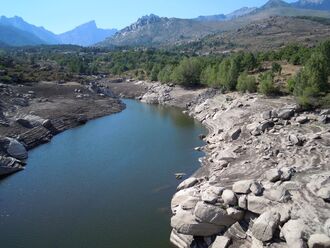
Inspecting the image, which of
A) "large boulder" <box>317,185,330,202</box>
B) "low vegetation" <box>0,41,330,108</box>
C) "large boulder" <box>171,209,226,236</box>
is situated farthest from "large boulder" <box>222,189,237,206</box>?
"low vegetation" <box>0,41,330,108</box>

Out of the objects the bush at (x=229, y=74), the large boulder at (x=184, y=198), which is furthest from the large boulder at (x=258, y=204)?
the bush at (x=229, y=74)

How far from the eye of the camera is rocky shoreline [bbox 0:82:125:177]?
51.2 m

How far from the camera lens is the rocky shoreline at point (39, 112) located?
51156 millimetres

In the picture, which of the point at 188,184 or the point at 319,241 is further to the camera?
the point at 188,184

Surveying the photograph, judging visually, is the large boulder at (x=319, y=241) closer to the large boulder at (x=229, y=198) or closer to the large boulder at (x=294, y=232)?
the large boulder at (x=294, y=232)

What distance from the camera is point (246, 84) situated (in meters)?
74.7

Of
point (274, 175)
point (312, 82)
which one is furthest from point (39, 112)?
point (274, 175)

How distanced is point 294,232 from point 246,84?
52102 millimetres

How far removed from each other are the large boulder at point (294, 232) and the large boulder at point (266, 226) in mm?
684

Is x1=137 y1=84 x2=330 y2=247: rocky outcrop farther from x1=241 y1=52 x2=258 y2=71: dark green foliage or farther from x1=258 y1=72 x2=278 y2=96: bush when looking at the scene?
x1=241 y1=52 x2=258 y2=71: dark green foliage

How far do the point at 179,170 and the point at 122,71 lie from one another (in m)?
110

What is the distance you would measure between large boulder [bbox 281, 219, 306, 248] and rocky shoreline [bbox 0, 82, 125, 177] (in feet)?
103

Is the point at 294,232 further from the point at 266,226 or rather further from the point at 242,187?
the point at 242,187

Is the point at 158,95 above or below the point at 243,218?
below
